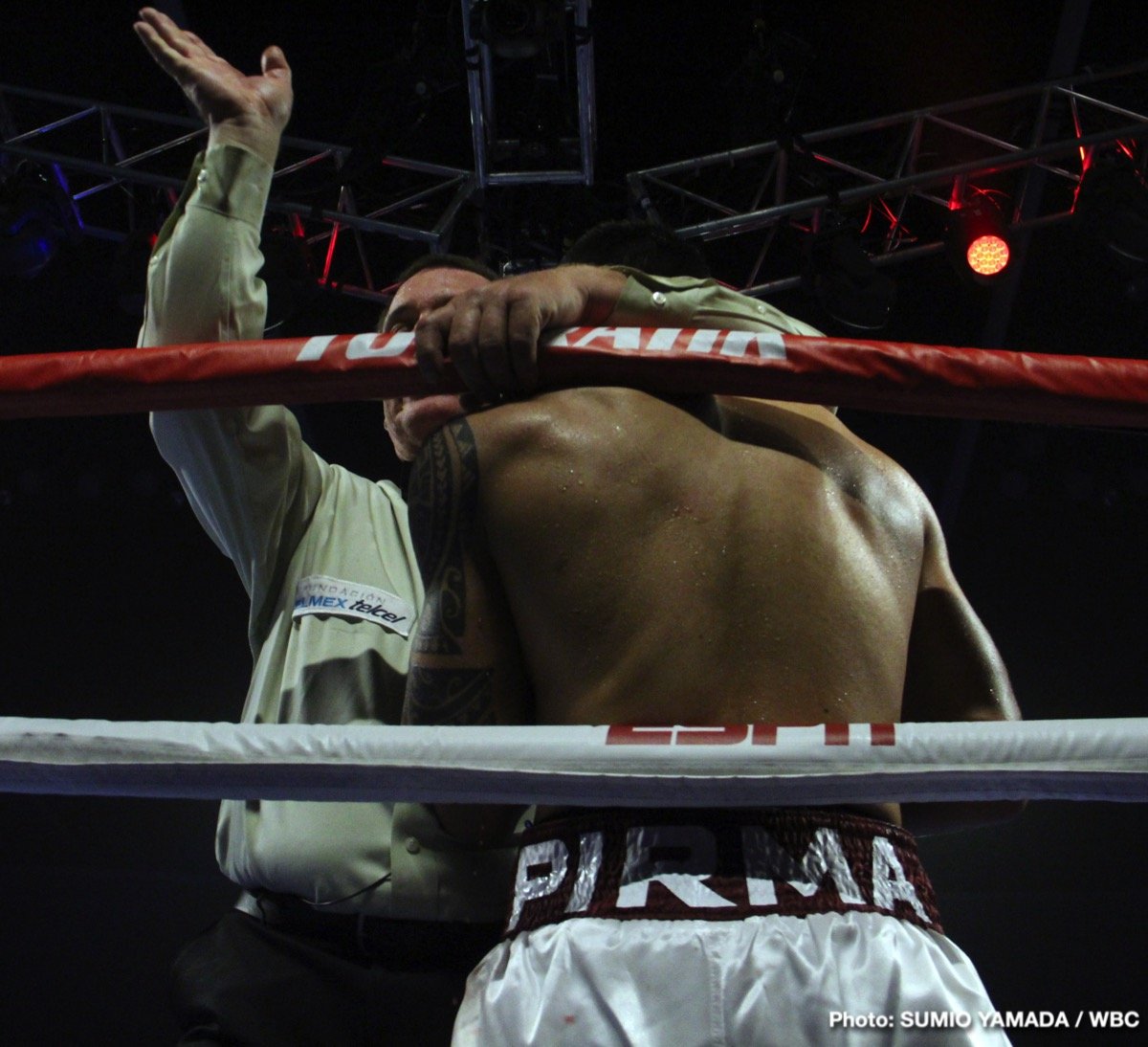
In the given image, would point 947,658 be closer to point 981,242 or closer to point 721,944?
point 721,944

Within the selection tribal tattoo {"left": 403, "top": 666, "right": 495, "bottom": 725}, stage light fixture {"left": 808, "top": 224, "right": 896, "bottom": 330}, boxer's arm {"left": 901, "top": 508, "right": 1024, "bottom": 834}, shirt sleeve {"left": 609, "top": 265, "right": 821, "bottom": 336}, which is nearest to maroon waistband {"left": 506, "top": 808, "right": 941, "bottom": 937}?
tribal tattoo {"left": 403, "top": 666, "right": 495, "bottom": 725}

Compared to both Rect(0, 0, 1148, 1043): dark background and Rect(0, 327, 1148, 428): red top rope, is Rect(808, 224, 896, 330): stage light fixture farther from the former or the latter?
Rect(0, 327, 1148, 428): red top rope

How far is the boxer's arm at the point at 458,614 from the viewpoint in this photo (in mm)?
1029

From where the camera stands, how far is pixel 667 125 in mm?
4414

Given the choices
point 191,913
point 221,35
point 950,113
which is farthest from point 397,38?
point 191,913

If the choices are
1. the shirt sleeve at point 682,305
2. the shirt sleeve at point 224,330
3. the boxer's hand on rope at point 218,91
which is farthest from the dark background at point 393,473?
the shirt sleeve at point 682,305

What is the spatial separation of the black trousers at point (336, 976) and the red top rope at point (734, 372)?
62cm

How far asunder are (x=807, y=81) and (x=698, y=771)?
4.03 metres

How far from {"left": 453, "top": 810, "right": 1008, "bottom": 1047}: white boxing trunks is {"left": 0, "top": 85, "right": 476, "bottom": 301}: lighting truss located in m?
3.29

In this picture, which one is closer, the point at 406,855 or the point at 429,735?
the point at 429,735

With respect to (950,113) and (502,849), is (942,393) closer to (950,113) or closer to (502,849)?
(502,849)

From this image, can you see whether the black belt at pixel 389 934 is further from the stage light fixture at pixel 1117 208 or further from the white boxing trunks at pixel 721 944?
the stage light fixture at pixel 1117 208

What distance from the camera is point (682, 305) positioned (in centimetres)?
122

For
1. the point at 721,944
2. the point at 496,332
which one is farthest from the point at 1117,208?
the point at 721,944
